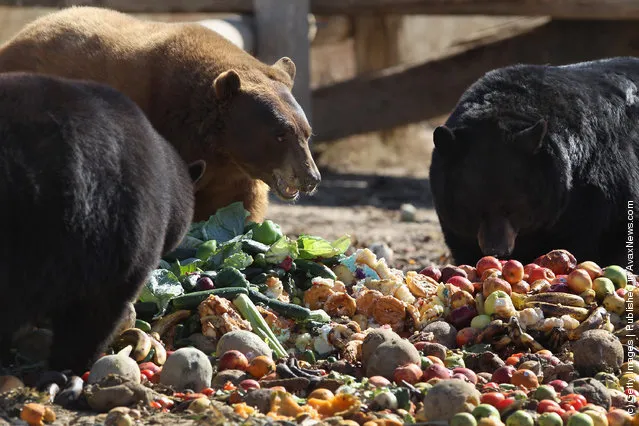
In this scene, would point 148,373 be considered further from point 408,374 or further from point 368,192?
point 368,192

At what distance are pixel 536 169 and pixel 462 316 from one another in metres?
1.55

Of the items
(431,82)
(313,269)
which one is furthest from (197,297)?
(431,82)

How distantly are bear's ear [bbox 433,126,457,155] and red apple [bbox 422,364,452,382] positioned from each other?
2302 mm

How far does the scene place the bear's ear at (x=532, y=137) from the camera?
685cm

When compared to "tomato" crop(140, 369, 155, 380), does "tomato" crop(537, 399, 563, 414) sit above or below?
above

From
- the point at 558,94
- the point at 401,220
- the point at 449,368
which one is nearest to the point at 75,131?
the point at 449,368

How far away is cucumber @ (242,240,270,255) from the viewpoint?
20.6 ft

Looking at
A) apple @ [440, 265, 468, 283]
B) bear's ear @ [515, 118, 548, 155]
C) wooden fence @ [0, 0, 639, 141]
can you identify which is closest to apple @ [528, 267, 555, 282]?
apple @ [440, 265, 468, 283]

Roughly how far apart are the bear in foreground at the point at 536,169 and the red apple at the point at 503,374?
1.95 meters

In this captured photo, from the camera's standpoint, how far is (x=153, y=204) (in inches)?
204

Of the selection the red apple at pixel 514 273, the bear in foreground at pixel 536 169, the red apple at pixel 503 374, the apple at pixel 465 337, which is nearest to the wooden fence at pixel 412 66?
the bear in foreground at pixel 536 169

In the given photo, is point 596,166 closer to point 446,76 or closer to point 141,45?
point 141,45

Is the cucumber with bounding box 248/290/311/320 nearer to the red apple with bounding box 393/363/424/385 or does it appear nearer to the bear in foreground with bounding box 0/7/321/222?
the red apple with bounding box 393/363/424/385

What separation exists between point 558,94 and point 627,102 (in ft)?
1.86
